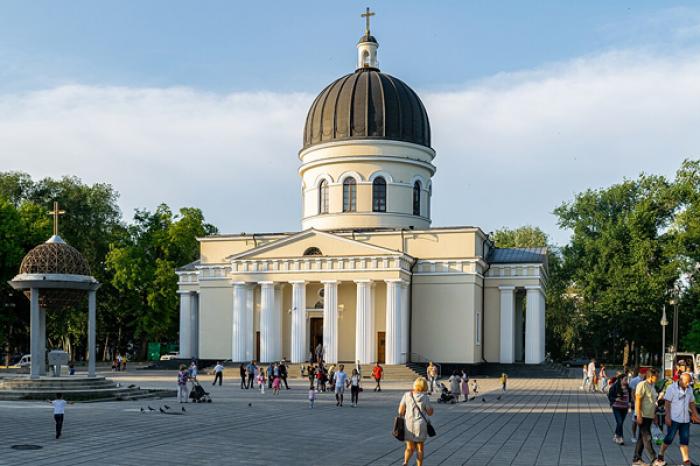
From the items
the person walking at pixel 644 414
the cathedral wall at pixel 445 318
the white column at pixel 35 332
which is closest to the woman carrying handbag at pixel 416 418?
the person walking at pixel 644 414

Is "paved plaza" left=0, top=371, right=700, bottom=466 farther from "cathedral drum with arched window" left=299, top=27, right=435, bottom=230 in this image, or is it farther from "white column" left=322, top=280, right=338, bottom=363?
"cathedral drum with arched window" left=299, top=27, right=435, bottom=230

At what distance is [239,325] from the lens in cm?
4978

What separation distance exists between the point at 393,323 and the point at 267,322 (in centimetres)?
757

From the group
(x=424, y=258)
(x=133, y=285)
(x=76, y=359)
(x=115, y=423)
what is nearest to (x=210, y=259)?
(x=133, y=285)

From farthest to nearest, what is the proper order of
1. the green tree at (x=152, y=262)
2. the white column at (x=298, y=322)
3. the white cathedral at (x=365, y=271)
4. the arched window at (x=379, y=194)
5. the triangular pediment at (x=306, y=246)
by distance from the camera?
the green tree at (x=152, y=262)
the arched window at (x=379, y=194)
the triangular pediment at (x=306, y=246)
the white column at (x=298, y=322)
the white cathedral at (x=365, y=271)

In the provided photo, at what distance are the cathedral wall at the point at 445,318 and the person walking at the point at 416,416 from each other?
36.0 meters

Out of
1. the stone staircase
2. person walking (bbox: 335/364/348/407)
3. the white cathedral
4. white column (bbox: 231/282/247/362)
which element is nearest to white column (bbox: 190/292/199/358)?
the white cathedral

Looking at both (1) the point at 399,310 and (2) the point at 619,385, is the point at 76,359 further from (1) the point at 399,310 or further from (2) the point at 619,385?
(2) the point at 619,385

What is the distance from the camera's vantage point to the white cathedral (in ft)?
157

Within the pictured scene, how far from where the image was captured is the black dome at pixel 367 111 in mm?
52844

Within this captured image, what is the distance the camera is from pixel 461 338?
48875 mm

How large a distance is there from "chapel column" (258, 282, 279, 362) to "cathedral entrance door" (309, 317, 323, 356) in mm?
2874

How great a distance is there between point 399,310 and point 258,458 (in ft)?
105

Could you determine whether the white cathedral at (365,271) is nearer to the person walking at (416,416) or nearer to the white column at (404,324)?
the white column at (404,324)
